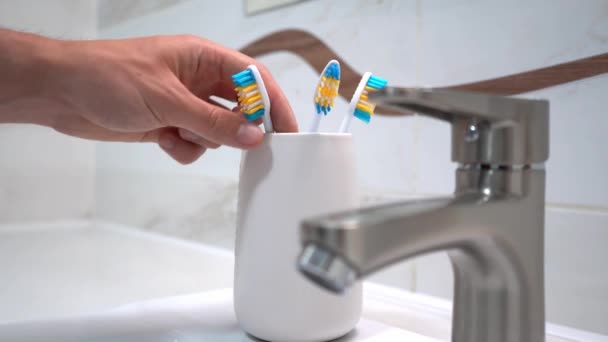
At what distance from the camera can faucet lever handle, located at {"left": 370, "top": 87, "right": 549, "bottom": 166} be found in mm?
307

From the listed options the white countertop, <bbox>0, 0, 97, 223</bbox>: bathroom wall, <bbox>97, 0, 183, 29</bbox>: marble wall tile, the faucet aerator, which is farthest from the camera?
<bbox>0, 0, 97, 223</bbox>: bathroom wall

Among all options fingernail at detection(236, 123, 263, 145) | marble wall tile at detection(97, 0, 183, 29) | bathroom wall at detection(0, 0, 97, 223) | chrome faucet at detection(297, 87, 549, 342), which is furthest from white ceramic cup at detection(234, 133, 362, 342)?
bathroom wall at detection(0, 0, 97, 223)

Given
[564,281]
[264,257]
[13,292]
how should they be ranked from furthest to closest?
[13,292], [564,281], [264,257]

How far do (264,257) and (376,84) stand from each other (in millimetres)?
173

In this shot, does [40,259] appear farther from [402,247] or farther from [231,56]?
[402,247]

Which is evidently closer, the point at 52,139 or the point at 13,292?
the point at 13,292

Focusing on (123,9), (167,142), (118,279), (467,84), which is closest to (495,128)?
(467,84)

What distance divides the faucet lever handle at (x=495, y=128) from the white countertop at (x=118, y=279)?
25cm

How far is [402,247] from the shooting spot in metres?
0.24

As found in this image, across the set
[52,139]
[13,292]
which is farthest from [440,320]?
[52,139]

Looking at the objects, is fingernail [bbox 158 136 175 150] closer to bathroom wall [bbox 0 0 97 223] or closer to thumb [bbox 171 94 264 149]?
thumb [bbox 171 94 264 149]

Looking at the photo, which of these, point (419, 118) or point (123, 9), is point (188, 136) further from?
point (123, 9)

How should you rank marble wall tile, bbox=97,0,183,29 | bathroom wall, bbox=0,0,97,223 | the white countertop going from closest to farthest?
1. the white countertop
2. marble wall tile, bbox=97,0,183,29
3. bathroom wall, bbox=0,0,97,223

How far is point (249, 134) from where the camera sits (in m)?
0.43
